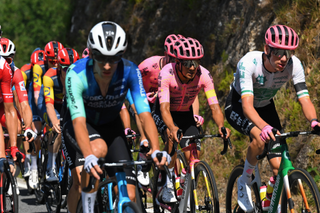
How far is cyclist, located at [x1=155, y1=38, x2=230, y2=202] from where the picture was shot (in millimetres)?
6023

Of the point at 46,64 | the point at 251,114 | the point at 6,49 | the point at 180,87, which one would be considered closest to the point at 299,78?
the point at 251,114

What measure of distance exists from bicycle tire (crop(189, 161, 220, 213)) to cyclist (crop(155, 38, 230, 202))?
1.53 feet

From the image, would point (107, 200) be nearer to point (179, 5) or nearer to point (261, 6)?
point (261, 6)

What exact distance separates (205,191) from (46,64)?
18.4 ft

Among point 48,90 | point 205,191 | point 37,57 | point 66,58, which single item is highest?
point 37,57

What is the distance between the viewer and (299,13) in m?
9.77

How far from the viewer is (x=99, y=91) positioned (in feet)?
15.0

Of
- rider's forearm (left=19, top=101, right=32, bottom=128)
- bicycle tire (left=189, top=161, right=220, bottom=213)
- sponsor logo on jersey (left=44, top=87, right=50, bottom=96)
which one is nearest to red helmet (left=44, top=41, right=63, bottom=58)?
sponsor logo on jersey (left=44, top=87, right=50, bottom=96)

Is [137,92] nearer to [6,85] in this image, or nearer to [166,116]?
[166,116]

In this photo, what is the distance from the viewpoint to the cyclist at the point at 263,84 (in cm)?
504

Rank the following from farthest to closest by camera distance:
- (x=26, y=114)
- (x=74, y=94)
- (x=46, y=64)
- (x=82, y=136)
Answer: (x=46, y=64)
(x=26, y=114)
(x=74, y=94)
(x=82, y=136)

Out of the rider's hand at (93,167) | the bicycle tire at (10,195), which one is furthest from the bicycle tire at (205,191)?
the bicycle tire at (10,195)

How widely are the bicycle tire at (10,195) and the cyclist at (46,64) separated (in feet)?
11.7

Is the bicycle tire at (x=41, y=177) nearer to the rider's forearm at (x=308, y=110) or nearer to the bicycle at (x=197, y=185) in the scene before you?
the bicycle at (x=197, y=185)
